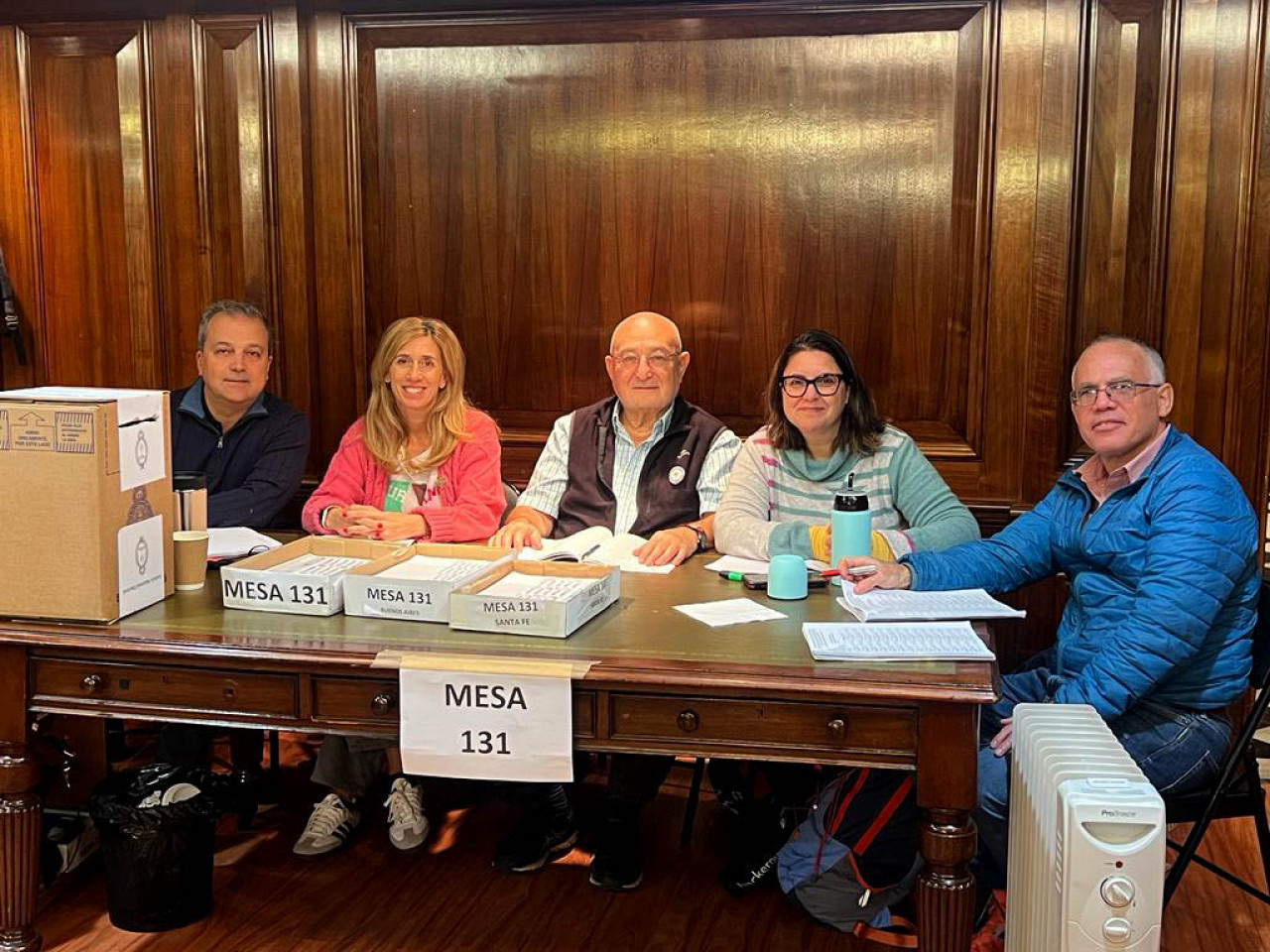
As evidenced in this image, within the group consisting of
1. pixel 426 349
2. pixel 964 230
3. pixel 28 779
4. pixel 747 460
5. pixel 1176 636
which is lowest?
pixel 28 779

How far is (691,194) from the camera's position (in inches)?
149

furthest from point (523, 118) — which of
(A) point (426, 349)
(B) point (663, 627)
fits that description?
(B) point (663, 627)

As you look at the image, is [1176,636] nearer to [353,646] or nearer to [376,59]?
[353,646]

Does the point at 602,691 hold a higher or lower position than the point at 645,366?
lower

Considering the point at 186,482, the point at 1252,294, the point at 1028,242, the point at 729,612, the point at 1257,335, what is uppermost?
the point at 1028,242

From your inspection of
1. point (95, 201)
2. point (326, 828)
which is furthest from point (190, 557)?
point (95, 201)

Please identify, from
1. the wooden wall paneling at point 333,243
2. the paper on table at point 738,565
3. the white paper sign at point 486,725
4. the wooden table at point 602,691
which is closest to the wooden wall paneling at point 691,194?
the wooden wall paneling at point 333,243

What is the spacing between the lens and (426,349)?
11.5 feet

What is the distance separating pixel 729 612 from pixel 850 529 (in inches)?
15.0

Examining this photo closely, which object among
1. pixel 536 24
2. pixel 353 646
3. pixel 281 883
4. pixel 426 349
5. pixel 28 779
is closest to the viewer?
pixel 353 646

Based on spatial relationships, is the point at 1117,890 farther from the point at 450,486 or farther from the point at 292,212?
the point at 292,212

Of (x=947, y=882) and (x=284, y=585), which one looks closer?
(x=947, y=882)

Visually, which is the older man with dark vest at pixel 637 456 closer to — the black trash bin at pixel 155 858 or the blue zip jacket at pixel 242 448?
the blue zip jacket at pixel 242 448

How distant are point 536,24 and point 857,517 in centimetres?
185
